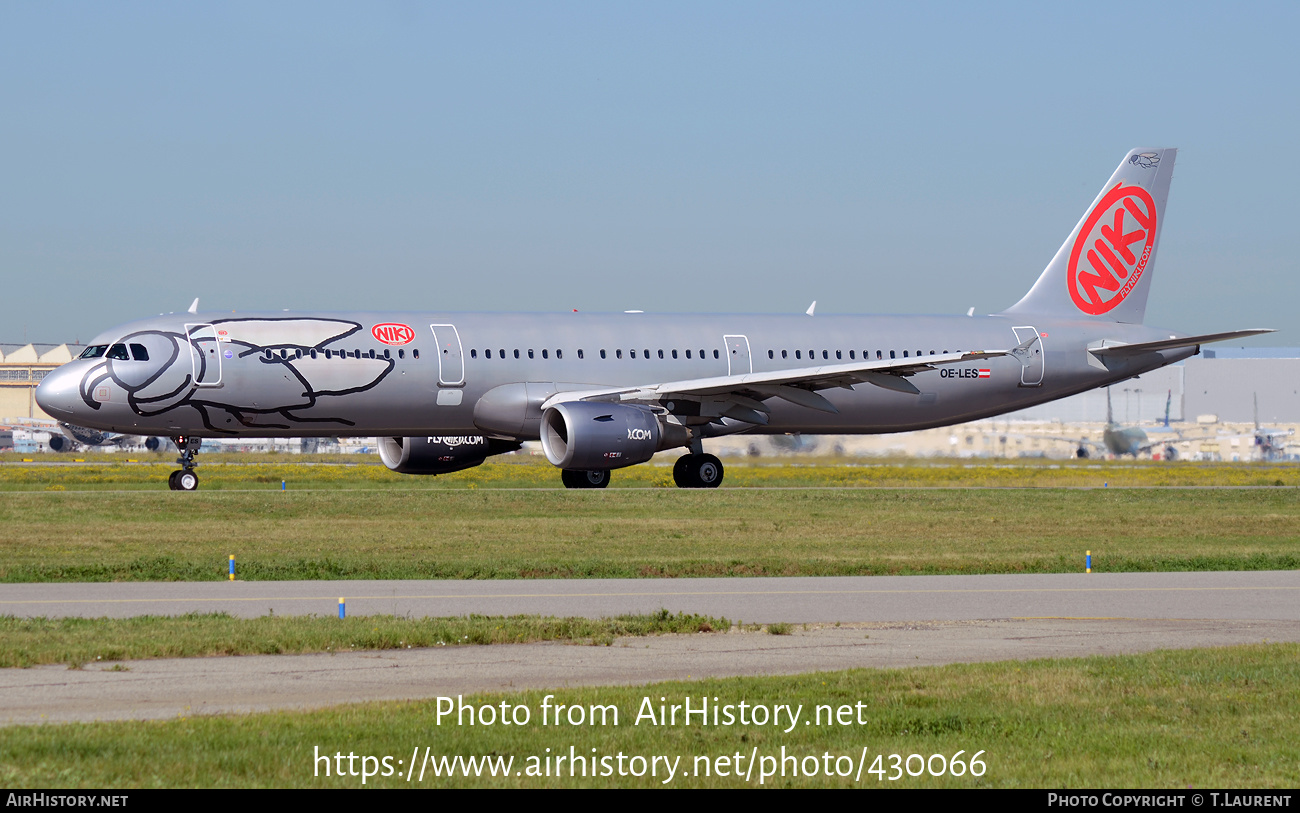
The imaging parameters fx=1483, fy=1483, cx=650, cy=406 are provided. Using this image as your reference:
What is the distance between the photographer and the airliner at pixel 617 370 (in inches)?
1310

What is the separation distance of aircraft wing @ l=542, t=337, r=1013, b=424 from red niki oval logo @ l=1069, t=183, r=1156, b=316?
8.90 m

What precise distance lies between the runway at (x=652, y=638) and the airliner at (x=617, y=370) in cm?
1432

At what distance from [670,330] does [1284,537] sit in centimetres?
1574

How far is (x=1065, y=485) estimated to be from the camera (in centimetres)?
4597

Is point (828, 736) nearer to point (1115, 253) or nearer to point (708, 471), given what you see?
point (708, 471)

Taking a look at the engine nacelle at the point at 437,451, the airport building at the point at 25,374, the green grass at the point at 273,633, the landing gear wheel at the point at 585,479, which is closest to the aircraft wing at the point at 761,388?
the landing gear wheel at the point at 585,479

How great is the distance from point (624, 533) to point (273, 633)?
13.7 m

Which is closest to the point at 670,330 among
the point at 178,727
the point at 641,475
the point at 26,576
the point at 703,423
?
the point at 703,423

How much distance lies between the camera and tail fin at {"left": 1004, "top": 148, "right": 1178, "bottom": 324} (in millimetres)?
42750

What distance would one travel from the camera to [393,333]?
34719 mm

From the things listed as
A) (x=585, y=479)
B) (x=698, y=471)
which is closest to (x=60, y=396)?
(x=585, y=479)

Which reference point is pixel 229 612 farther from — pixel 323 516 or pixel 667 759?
pixel 323 516

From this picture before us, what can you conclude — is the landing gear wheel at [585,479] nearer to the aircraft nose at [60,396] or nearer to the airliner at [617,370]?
the airliner at [617,370]

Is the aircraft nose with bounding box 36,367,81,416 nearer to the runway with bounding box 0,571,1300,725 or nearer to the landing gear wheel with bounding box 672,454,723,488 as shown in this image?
the landing gear wheel with bounding box 672,454,723,488
